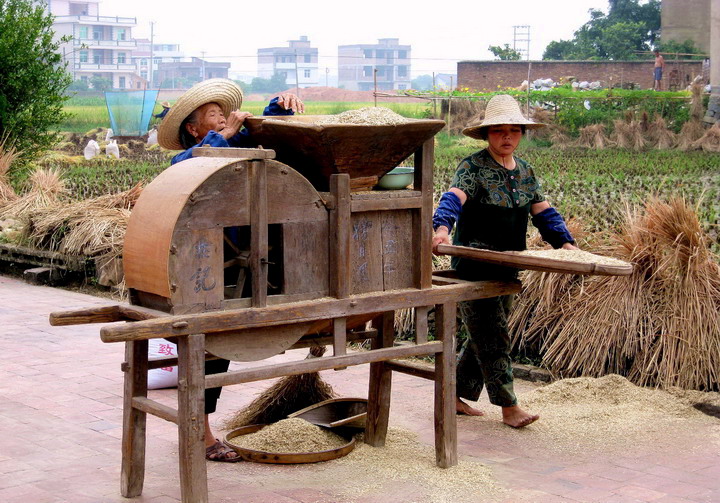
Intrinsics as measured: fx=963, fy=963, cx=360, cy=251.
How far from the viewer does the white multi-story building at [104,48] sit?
71.7 m

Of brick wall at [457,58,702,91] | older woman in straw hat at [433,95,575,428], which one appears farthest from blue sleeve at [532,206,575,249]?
brick wall at [457,58,702,91]

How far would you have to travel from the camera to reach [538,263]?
430 centimetres

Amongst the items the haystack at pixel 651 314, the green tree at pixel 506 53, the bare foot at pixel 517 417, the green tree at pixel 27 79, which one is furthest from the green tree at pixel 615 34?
the bare foot at pixel 517 417

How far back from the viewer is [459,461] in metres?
4.57

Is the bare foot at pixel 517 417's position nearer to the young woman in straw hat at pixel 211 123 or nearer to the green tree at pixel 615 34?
the young woman in straw hat at pixel 211 123

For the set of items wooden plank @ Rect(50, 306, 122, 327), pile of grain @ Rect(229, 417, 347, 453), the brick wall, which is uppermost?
the brick wall

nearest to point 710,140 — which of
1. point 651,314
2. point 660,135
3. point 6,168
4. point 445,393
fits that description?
point 660,135

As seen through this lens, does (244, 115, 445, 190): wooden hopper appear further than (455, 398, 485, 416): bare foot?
No

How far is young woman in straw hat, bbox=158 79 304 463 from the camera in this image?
4.41 m

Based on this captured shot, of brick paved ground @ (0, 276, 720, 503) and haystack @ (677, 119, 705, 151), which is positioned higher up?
haystack @ (677, 119, 705, 151)

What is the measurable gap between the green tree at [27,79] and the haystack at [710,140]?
13.9 metres

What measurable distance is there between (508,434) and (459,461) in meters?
0.57

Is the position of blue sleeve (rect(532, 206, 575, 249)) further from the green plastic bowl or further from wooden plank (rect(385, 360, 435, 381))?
wooden plank (rect(385, 360, 435, 381))

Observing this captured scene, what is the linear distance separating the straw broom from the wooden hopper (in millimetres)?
1281
